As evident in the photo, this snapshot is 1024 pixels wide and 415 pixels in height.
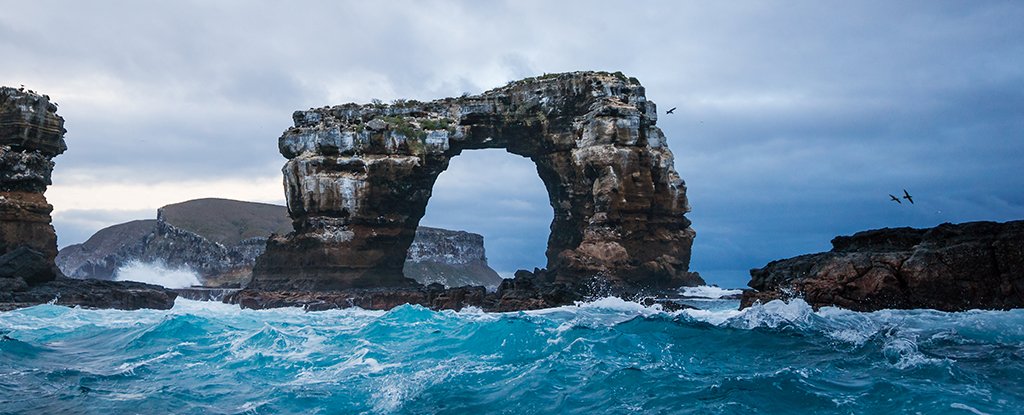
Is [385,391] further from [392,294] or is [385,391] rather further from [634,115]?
[634,115]

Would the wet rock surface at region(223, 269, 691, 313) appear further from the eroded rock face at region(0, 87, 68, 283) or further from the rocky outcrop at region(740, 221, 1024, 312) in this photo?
the rocky outcrop at region(740, 221, 1024, 312)

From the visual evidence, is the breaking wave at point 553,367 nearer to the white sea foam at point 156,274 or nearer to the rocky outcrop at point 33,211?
the rocky outcrop at point 33,211

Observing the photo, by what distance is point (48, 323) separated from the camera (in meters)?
24.1

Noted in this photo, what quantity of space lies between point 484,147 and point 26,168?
25.6 metres

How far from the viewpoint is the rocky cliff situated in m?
79.5

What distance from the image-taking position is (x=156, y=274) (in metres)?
77.6

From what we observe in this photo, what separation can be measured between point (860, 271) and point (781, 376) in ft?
27.3

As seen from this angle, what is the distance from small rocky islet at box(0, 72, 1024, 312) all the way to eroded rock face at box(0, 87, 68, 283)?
0.22 feet

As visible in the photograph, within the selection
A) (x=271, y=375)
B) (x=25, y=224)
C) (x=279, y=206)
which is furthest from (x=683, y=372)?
(x=279, y=206)

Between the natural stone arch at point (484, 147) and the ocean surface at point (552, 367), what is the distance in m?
22.6

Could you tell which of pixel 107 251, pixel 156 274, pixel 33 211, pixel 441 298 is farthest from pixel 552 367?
pixel 107 251

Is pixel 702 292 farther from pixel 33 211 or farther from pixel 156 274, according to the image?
pixel 156 274

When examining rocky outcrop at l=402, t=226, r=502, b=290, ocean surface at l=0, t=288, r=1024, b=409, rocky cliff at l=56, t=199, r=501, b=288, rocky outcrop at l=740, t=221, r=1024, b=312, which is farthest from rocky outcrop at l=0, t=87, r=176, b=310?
rocky outcrop at l=402, t=226, r=502, b=290

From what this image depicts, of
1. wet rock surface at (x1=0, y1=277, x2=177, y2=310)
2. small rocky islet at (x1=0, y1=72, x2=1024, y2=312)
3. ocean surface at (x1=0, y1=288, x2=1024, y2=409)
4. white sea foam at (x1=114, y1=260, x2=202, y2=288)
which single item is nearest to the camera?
ocean surface at (x1=0, y1=288, x2=1024, y2=409)
